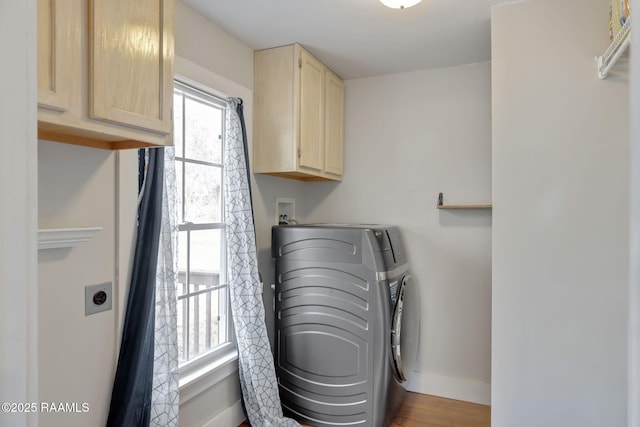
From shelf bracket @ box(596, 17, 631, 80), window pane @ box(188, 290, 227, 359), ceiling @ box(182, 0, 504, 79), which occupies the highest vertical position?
ceiling @ box(182, 0, 504, 79)

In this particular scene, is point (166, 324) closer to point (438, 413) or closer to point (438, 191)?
point (438, 413)

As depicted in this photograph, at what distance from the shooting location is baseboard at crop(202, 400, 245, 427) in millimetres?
2205

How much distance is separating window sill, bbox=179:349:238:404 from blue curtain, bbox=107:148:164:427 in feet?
1.05

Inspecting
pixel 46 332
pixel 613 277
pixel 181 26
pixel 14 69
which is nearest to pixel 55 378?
pixel 46 332

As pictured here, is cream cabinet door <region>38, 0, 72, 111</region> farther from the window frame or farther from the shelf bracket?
the shelf bracket

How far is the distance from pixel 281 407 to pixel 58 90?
2.19 metres

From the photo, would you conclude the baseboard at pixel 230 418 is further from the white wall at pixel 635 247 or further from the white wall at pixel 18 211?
the white wall at pixel 635 247

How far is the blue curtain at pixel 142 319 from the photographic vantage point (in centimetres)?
159

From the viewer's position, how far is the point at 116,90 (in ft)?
3.91

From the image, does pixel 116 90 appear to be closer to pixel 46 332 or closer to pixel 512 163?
pixel 46 332

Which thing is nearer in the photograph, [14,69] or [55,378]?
[14,69]

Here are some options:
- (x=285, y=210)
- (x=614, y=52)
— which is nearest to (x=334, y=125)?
(x=285, y=210)

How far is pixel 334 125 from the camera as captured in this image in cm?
300

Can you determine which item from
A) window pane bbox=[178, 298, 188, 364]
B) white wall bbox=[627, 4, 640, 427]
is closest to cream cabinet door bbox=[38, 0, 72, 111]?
white wall bbox=[627, 4, 640, 427]
